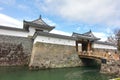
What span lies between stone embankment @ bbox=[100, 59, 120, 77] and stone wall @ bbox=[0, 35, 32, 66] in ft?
27.1

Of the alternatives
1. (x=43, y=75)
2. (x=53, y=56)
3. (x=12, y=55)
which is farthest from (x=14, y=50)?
(x=43, y=75)

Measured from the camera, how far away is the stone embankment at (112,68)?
1081 cm

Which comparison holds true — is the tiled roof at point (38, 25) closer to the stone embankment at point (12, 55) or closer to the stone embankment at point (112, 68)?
the stone embankment at point (12, 55)

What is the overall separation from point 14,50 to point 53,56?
425cm

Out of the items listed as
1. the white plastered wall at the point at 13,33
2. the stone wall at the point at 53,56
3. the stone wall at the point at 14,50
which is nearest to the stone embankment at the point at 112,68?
the stone wall at the point at 53,56

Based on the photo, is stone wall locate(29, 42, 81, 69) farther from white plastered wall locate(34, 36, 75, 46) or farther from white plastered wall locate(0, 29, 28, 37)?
white plastered wall locate(0, 29, 28, 37)

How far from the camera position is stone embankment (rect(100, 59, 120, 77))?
1081 centimetres

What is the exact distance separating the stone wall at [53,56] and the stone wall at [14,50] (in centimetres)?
115

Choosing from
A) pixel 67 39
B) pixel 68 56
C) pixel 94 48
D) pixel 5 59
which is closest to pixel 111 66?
pixel 68 56

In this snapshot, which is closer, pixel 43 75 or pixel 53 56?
pixel 43 75

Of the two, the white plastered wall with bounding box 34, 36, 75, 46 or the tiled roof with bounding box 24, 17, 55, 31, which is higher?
the tiled roof with bounding box 24, 17, 55, 31

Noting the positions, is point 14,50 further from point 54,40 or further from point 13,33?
point 54,40

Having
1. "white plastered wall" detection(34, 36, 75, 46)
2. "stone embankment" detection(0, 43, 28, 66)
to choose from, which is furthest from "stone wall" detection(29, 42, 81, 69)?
"stone embankment" detection(0, 43, 28, 66)

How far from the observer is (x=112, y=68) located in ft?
36.7
